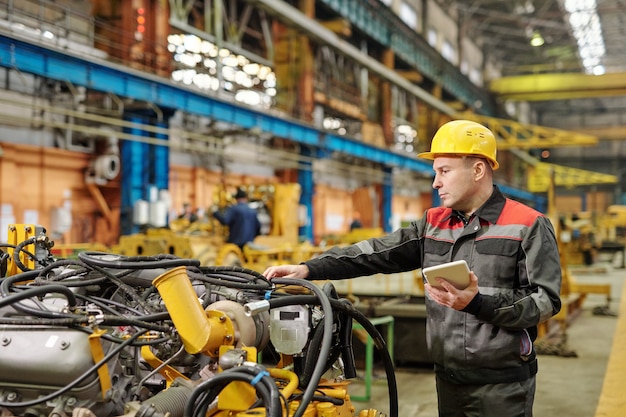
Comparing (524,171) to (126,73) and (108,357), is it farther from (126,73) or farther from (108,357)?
(108,357)

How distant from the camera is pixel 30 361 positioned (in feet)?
6.37

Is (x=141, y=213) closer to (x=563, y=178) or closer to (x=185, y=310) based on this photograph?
(x=185, y=310)

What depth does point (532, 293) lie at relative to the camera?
225 centimetres

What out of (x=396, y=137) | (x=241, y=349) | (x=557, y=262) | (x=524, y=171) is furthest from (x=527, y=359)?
(x=524, y=171)

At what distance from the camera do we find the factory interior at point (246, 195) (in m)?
2.01

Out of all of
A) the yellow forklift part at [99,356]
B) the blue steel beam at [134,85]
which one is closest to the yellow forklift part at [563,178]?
the blue steel beam at [134,85]

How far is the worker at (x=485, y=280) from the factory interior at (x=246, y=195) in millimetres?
260

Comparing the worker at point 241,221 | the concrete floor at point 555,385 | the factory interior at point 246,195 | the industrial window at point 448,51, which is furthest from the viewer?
the industrial window at point 448,51

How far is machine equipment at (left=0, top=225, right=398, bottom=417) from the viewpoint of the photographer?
191 cm

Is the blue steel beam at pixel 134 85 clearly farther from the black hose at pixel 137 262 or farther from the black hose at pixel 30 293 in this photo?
the black hose at pixel 30 293

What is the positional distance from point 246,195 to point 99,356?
7.59 metres

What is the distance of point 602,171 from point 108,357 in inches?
1758

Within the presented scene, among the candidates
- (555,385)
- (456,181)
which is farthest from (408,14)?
(456,181)

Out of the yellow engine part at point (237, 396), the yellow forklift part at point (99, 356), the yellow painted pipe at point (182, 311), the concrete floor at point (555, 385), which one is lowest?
the concrete floor at point (555, 385)
